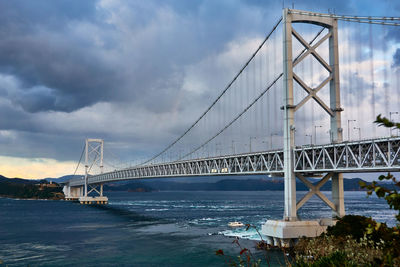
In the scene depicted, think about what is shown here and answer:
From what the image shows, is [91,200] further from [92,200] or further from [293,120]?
[293,120]

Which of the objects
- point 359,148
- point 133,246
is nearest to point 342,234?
point 359,148

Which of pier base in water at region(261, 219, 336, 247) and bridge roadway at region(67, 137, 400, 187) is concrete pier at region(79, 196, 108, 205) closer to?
bridge roadway at region(67, 137, 400, 187)

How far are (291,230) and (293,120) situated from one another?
10.5m

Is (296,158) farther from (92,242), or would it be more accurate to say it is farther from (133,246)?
Answer: (92,242)

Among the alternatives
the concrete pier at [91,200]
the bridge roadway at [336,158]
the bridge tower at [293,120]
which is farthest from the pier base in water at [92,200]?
the bridge tower at [293,120]

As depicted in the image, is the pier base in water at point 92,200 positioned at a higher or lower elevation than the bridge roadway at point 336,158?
lower

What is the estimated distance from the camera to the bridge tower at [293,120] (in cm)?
3578

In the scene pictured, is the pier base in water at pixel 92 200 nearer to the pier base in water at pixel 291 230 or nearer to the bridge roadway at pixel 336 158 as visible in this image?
the bridge roadway at pixel 336 158

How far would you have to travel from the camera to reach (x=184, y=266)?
1344 inches

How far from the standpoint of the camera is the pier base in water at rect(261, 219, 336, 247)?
3502 cm

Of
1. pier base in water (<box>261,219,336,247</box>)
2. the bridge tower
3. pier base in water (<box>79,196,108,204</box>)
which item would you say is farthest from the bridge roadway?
pier base in water (<box>79,196,108,204</box>)

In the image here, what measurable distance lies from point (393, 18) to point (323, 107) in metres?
10.3

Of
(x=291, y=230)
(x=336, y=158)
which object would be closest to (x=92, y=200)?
(x=291, y=230)

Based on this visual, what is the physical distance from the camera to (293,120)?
123 feet
